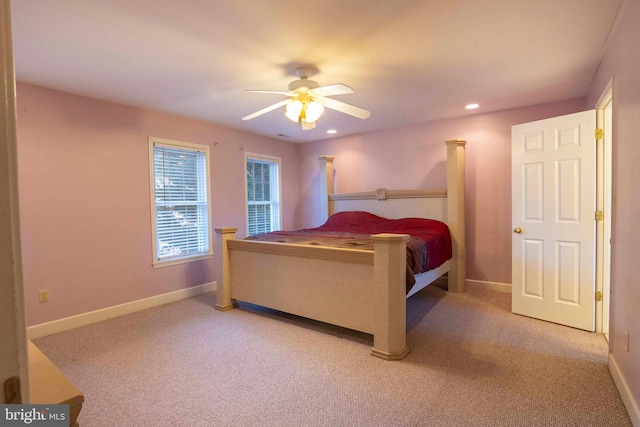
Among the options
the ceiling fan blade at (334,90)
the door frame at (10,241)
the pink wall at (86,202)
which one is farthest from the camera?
the pink wall at (86,202)

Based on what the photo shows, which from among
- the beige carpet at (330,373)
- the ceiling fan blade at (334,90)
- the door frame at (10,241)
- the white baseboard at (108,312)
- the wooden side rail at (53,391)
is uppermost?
the ceiling fan blade at (334,90)

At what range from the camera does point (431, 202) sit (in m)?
4.34

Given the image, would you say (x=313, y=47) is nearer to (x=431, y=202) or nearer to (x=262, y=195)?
(x=431, y=202)

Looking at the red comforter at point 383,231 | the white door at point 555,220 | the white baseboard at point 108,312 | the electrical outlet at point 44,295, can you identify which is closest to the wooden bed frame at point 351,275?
the red comforter at point 383,231

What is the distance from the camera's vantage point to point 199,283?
429 centimetres

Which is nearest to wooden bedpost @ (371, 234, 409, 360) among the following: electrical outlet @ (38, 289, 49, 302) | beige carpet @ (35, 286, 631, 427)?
beige carpet @ (35, 286, 631, 427)

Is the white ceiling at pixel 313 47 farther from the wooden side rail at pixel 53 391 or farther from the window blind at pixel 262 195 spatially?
the wooden side rail at pixel 53 391

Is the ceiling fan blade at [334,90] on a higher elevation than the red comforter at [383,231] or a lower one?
higher

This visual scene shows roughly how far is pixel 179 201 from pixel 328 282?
93.1 inches

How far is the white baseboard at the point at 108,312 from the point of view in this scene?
117 inches

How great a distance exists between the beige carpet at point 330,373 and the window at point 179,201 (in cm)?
100

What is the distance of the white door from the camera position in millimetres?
2807

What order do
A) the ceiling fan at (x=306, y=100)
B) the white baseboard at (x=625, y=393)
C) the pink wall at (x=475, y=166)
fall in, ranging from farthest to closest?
the pink wall at (x=475, y=166), the ceiling fan at (x=306, y=100), the white baseboard at (x=625, y=393)

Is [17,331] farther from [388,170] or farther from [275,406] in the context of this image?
[388,170]
